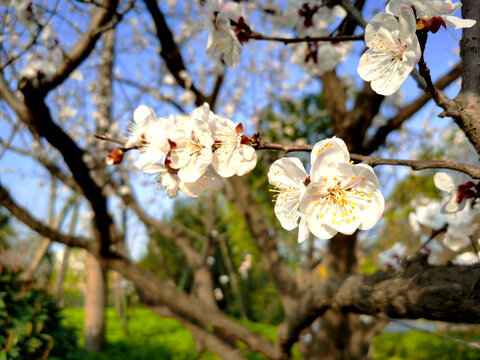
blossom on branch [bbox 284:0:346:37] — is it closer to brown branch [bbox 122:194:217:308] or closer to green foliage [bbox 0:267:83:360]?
green foliage [bbox 0:267:83:360]

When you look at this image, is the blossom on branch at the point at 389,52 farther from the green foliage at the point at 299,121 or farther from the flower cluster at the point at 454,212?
the green foliage at the point at 299,121

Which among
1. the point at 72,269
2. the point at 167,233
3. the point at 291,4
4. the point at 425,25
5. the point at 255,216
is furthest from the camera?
the point at 72,269

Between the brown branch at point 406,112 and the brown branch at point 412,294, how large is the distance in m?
1.15

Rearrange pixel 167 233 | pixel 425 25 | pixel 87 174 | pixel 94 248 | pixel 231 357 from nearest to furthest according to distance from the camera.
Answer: pixel 425 25, pixel 87 174, pixel 231 357, pixel 94 248, pixel 167 233

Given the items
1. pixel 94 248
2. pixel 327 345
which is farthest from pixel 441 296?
pixel 94 248

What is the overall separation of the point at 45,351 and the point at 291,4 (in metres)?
2.48

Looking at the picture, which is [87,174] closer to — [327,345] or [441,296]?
[441,296]

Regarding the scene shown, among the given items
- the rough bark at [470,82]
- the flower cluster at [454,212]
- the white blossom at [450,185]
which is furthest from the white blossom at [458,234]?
the rough bark at [470,82]

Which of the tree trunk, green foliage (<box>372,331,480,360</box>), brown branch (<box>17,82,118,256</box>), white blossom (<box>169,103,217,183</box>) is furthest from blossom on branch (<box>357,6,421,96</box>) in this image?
green foliage (<box>372,331,480,360</box>)

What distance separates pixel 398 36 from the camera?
0.79 m

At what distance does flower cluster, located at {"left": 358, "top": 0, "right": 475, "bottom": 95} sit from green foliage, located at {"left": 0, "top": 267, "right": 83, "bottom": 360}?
2285mm

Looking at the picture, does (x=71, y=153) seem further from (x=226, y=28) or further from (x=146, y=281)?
(x=226, y=28)

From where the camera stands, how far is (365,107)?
93.8 inches

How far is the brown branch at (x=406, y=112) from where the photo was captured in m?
2.21
